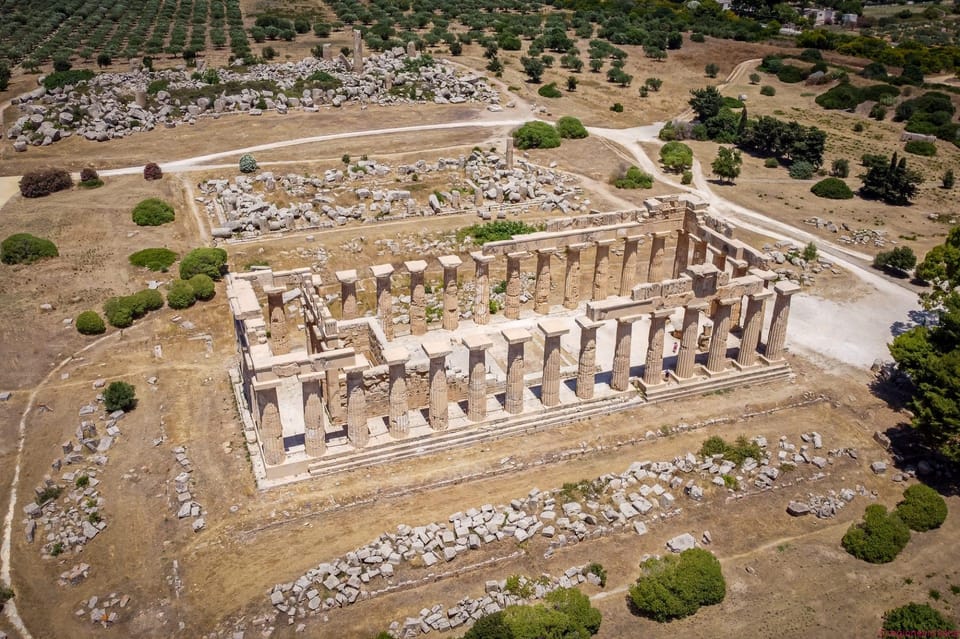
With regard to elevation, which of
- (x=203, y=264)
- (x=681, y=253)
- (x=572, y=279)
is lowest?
(x=203, y=264)

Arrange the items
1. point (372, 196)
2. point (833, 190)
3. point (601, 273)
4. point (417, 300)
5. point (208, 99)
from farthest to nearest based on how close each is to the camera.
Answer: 1. point (208, 99)
2. point (833, 190)
3. point (372, 196)
4. point (601, 273)
5. point (417, 300)

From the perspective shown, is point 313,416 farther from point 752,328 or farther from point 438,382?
point 752,328

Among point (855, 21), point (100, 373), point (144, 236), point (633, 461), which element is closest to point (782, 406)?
point (633, 461)

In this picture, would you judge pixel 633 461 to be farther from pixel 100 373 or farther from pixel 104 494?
pixel 100 373

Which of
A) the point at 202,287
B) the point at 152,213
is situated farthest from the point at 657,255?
the point at 152,213

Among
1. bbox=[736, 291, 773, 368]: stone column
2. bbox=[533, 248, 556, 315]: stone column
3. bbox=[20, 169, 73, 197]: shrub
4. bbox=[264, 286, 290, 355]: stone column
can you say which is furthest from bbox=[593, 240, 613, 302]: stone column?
bbox=[20, 169, 73, 197]: shrub

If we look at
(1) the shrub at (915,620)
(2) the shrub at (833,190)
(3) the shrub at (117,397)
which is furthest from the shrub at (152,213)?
(2) the shrub at (833,190)
